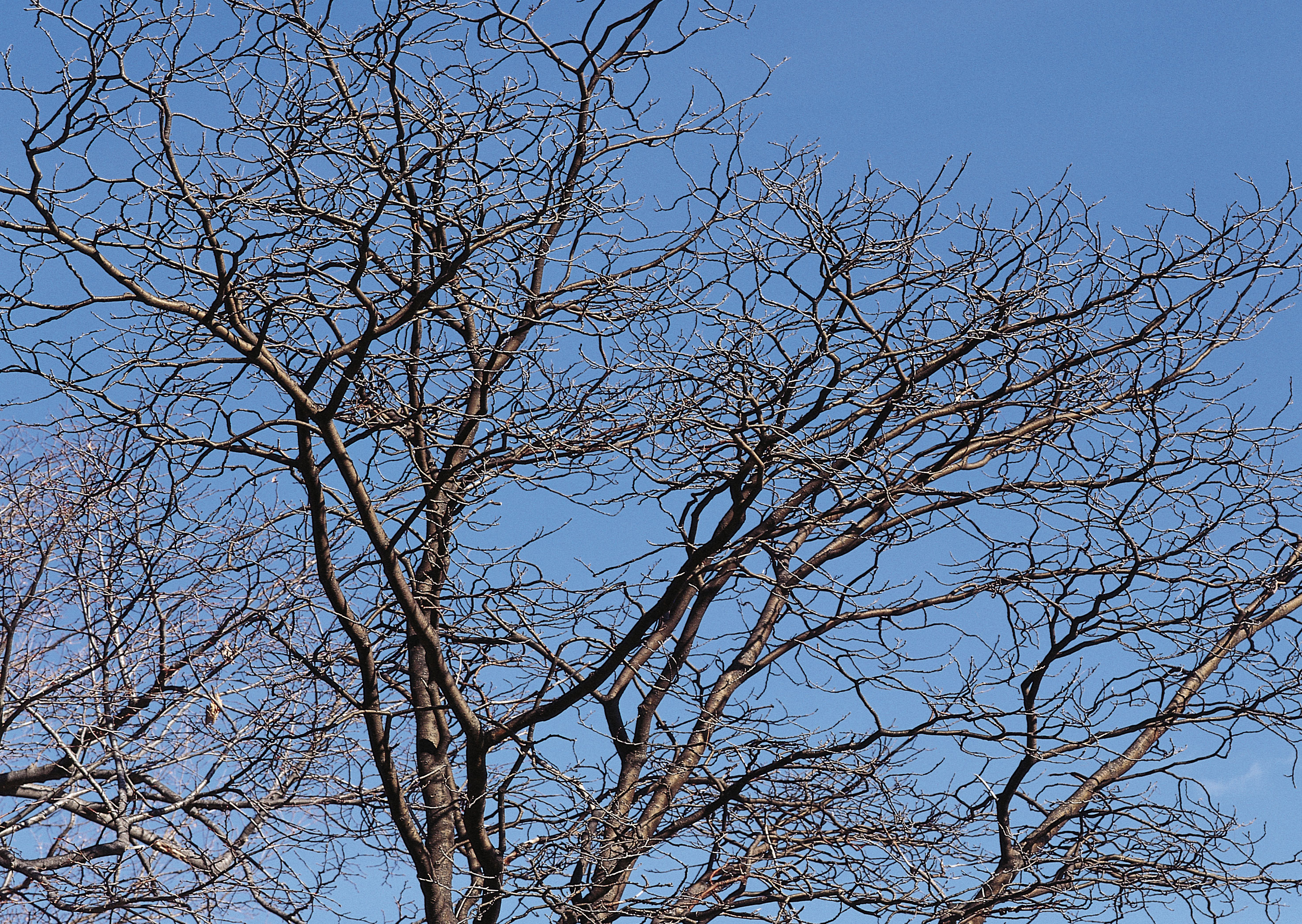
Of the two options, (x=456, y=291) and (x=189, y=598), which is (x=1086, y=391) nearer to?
(x=456, y=291)

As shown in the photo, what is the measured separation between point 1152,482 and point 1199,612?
0.74m

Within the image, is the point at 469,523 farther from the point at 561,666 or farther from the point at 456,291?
the point at 456,291

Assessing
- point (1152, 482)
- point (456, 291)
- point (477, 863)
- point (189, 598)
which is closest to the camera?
point (456, 291)

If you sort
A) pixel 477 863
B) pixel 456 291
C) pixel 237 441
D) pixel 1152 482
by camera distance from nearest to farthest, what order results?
pixel 456 291
pixel 237 441
pixel 477 863
pixel 1152 482

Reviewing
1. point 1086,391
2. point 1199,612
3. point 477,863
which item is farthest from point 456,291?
point 1199,612

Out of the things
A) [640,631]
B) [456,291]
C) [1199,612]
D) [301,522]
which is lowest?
[640,631]

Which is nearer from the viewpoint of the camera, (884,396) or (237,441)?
(237,441)

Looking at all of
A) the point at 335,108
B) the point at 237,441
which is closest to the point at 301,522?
the point at 237,441

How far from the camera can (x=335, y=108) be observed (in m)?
4.90

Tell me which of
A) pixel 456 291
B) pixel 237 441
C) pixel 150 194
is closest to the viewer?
pixel 150 194

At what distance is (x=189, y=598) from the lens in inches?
296

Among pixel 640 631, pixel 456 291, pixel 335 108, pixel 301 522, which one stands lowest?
pixel 640 631

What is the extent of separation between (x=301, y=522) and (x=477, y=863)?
2105 mm

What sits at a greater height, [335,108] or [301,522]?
[335,108]
